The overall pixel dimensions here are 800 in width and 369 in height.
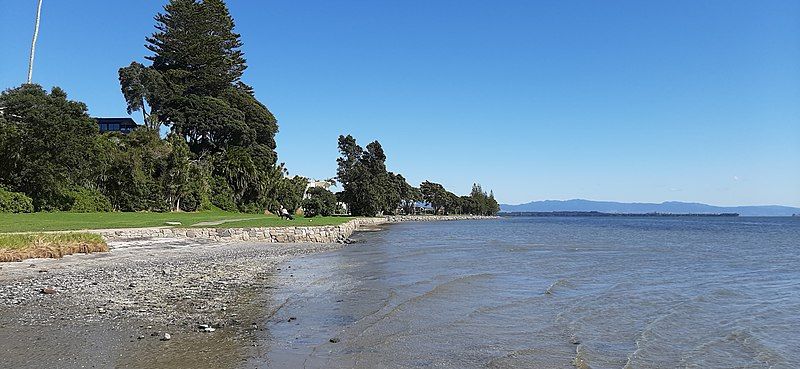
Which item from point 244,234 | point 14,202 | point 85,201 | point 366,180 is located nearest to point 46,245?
point 244,234

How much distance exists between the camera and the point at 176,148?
161 feet

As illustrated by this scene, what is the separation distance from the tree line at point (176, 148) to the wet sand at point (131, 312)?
2151cm

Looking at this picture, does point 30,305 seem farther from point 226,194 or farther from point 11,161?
point 226,194

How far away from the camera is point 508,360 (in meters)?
8.03

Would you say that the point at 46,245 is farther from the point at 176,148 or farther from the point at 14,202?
the point at 176,148

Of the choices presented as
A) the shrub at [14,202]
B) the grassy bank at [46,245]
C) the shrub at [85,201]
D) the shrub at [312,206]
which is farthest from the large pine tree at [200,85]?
the grassy bank at [46,245]

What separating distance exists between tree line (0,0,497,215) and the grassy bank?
18.0 m

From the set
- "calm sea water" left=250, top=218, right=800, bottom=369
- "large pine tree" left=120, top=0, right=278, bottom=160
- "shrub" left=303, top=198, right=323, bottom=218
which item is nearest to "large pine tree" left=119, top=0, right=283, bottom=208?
"large pine tree" left=120, top=0, right=278, bottom=160

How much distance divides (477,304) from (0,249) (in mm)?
13607

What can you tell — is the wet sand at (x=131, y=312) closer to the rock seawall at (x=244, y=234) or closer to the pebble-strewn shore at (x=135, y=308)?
the pebble-strewn shore at (x=135, y=308)

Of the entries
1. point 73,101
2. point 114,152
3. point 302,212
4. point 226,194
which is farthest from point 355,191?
point 73,101

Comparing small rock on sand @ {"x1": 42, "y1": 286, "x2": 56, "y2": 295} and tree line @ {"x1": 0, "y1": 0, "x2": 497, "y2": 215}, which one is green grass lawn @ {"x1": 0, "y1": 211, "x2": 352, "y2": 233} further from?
small rock on sand @ {"x1": 42, "y1": 286, "x2": 56, "y2": 295}

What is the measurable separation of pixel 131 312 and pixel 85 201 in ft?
111

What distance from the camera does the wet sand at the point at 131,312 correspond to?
740 cm
